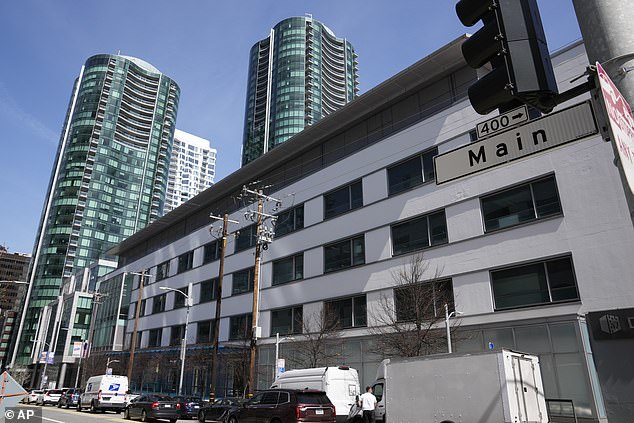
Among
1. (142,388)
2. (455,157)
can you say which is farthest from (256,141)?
(455,157)

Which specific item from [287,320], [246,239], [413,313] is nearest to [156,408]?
[287,320]

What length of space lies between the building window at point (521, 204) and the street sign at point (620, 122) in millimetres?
22633

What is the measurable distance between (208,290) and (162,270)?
13.9 m

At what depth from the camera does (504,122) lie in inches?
145

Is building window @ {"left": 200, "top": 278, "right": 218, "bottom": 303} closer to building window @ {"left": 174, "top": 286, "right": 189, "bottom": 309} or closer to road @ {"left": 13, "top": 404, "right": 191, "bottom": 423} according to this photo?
building window @ {"left": 174, "top": 286, "right": 189, "bottom": 309}

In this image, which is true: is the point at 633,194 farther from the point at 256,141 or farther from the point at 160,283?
the point at 256,141

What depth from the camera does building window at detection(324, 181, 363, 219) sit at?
1348 inches

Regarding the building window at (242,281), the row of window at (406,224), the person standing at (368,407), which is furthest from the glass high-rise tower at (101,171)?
the person standing at (368,407)

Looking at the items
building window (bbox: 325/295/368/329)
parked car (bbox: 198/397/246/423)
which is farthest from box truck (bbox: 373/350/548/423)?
building window (bbox: 325/295/368/329)

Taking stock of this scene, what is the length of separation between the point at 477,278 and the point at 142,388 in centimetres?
4680

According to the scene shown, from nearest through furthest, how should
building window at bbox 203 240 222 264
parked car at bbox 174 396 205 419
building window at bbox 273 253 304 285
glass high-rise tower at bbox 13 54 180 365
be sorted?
parked car at bbox 174 396 205 419 → building window at bbox 273 253 304 285 → building window at bbox 203 240 222 264 → glass high-rise tower at bbox 13 54 180 365

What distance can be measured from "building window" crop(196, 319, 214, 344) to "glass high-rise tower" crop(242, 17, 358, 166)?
8930cm

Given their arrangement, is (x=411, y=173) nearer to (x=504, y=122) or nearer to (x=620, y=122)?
(x=504, y=122)

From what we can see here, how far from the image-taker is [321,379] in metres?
21.0
